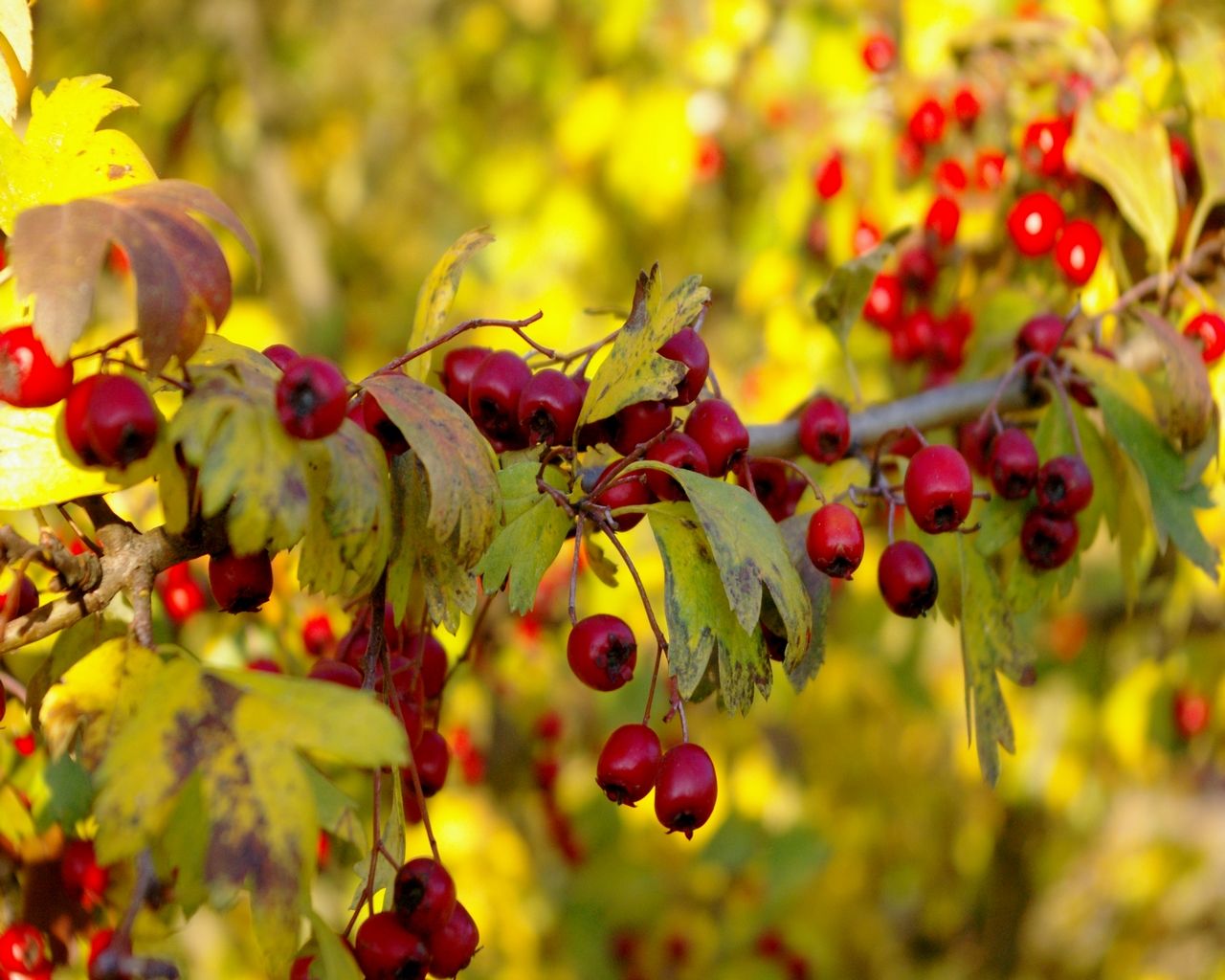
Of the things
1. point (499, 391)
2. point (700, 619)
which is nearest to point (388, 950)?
point (700, 619)

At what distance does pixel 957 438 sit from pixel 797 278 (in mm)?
1257

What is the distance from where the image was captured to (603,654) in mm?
964

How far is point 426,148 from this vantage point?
5102 mm

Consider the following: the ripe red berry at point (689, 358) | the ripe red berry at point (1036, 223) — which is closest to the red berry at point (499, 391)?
the ripe red berry at point (689, 358)

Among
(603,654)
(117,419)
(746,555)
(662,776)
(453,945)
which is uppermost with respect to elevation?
(117,419)

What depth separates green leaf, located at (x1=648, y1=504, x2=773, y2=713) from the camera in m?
0.92

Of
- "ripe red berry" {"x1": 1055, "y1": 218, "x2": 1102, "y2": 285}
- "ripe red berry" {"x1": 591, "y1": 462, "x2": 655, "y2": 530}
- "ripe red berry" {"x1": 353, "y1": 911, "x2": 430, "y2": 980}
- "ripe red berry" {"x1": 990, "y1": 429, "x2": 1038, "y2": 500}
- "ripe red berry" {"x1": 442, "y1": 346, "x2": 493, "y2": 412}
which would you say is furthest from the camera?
"ripe red berry" {"x1": 1055, "y1": 218, "x2": 1102, "y2": 285}

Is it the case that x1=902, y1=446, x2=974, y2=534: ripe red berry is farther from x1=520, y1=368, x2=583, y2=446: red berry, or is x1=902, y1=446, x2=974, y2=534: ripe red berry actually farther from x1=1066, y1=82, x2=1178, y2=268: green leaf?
x1=1066, y1=82, x2=1178, y2=268: green leaf

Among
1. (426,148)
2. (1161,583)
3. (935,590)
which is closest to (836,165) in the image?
(1161,583)

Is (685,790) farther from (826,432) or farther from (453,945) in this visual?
(826,432)

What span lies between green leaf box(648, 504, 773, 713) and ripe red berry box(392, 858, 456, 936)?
0.24m

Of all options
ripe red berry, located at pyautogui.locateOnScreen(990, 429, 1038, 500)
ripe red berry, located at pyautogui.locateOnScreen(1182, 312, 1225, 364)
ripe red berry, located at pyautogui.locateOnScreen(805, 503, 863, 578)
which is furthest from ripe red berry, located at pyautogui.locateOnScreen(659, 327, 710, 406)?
ripe red berry, located at pyautogui.locateOnScreen(1182, 312, 1225, 364)

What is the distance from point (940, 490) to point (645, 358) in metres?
0.32

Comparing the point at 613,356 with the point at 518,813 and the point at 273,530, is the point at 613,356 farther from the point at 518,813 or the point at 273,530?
the point at 518,813
